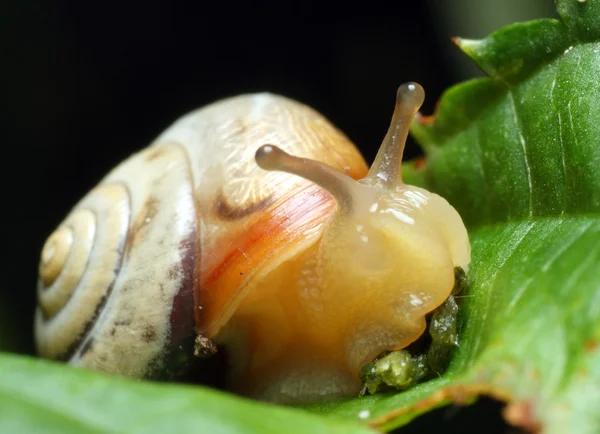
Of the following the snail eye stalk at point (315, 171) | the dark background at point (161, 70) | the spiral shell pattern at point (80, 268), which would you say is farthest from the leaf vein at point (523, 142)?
the dark background at point (161, 70)

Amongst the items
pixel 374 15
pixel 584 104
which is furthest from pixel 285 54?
pixel 584 104

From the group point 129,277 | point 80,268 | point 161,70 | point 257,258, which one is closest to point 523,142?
point 257,258

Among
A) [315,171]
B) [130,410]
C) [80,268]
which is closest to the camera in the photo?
[130,410]

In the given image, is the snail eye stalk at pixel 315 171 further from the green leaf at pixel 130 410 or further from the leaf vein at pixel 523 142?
the green leaf at pixel 130 410

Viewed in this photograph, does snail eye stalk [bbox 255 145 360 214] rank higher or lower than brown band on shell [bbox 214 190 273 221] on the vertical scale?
higher

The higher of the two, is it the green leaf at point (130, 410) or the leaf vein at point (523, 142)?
the leaf vein at point (523, 142)

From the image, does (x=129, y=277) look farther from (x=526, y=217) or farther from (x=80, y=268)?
(x=526, y=217)

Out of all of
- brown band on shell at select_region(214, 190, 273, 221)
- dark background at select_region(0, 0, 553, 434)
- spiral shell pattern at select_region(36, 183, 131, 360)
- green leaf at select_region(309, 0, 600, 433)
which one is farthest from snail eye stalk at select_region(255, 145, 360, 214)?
dark background at select_region(0, 0, 553, 434)

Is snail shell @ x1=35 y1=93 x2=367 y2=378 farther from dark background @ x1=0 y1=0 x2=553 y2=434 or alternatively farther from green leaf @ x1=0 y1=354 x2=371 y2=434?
dark background @ x1=0 y1=0 x2=553 y2=434
